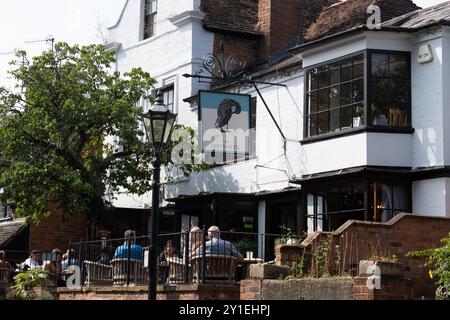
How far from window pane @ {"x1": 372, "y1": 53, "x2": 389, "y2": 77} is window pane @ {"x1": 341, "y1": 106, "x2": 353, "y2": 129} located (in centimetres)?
93

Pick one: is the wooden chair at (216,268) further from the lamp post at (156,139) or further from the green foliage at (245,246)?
the green foliage at (245,246)

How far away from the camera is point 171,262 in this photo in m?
17.2

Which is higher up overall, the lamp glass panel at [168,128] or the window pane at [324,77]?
the window pane at [324,77]

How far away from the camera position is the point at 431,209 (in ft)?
65.8

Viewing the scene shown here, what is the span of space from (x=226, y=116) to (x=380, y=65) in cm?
521

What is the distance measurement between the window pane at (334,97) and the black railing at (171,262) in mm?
3594

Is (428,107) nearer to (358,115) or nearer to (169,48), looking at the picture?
(358,115)

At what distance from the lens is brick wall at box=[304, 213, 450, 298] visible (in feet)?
53.0

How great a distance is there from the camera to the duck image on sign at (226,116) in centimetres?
2464

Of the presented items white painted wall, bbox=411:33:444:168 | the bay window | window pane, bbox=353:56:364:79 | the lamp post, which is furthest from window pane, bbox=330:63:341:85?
the lamp post

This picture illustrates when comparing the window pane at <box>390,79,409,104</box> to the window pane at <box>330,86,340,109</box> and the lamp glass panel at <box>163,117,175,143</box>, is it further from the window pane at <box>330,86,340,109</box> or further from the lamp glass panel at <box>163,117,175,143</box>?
the lamp glass panel at <box>163,117,175,143</box>

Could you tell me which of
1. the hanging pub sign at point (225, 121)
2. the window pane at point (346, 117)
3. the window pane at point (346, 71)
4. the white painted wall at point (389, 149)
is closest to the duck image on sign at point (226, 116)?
the hanging pub sign at point (225, 121)

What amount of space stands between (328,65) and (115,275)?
7035 mm

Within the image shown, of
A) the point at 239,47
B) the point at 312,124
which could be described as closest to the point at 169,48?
the point at 239,47
